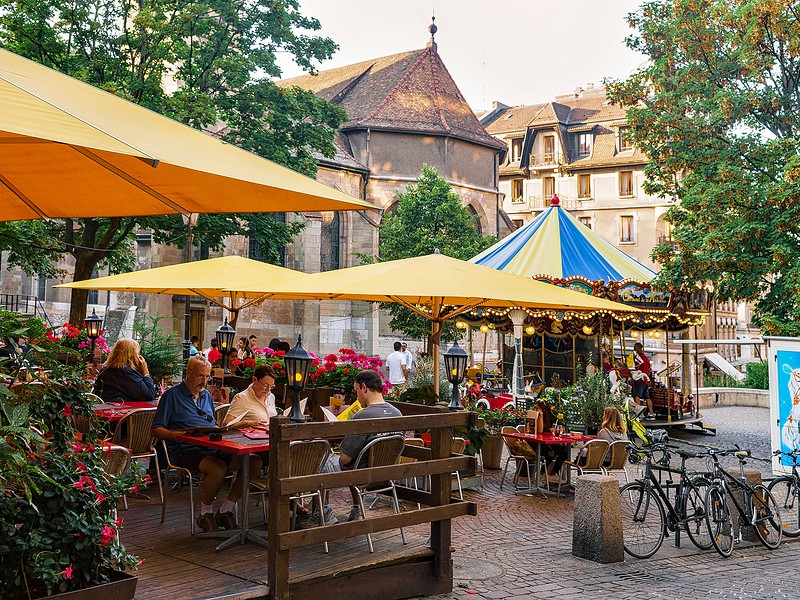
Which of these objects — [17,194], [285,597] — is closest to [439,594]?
[285,597]

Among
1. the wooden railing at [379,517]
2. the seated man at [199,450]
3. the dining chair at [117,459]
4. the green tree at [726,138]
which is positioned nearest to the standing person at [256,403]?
the seated man at [199,450]

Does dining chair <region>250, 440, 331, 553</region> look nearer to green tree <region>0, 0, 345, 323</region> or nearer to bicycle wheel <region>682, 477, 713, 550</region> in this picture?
bicycle wheel <region>682, 477, 713, 550</region>

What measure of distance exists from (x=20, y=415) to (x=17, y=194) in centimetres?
310

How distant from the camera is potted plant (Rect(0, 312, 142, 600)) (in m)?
4.27

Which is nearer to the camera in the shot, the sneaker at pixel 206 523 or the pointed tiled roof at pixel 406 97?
the sneaker at pixel 206 523

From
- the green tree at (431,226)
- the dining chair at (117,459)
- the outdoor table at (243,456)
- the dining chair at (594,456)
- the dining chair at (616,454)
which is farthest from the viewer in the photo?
the green tree at (431,226)

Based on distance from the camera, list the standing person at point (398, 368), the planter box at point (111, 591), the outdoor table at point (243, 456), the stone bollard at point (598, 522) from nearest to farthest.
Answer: the planter box at point (111, 591) → the outdoor table at point (243, 456) → the stone bollard at point (598, 522) → the standing person at point (398, 368)

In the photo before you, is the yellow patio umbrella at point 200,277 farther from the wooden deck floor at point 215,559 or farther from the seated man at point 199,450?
the wooden deck floor at point 215,559

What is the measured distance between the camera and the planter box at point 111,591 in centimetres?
451

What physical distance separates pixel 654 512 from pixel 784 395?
482 cm

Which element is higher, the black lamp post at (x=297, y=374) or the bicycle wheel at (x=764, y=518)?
the black lamp post at (x=297, y=374)

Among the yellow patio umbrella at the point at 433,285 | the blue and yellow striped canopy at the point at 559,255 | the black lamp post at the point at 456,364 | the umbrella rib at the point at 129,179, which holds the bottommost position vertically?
the black lamp post at the point at 456,364

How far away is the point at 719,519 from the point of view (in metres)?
9.20

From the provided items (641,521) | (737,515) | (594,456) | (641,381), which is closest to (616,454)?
(594,456)
